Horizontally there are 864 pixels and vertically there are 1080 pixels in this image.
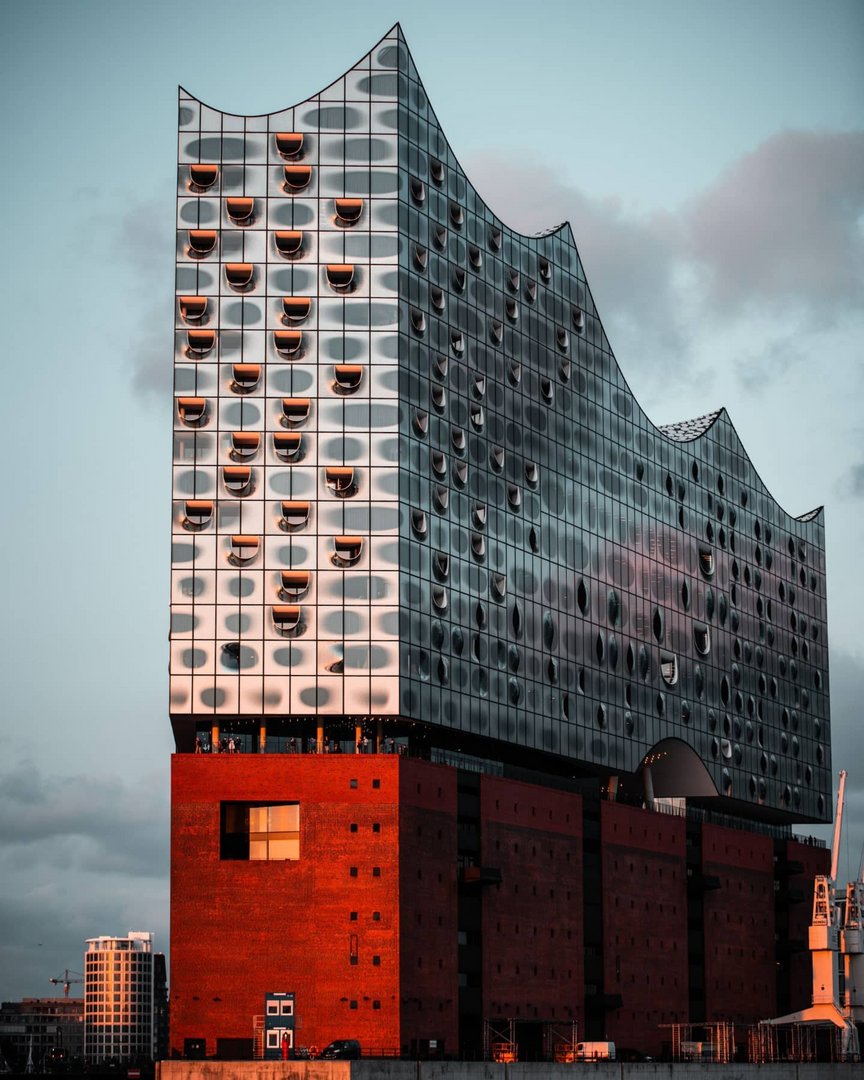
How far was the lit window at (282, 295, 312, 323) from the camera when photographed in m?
98.9

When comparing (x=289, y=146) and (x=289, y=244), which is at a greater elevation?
(x=289, y=146)

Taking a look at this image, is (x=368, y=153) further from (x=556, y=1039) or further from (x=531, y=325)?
(x=556, y=1039)

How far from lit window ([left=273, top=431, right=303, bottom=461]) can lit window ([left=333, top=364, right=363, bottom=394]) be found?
11.0 feet

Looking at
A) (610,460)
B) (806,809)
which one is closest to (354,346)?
(610,460)

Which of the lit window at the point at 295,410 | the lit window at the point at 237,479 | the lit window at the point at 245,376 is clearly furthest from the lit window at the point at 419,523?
the lit window at the point at 245,376

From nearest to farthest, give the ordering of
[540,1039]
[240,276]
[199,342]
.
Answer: [199,342], [240,276], [540,1039]

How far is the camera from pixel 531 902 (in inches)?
4090

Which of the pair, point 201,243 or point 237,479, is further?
point 201,243

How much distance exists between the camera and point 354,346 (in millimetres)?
99000

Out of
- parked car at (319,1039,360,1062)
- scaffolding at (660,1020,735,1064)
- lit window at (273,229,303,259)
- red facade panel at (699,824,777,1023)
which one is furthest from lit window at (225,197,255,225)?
scaffolding at (660,1020,735,1064)

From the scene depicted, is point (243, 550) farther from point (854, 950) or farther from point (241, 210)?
point (854, 950)

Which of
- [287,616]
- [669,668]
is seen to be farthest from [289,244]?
[669,668]

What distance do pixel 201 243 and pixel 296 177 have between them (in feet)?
20.6

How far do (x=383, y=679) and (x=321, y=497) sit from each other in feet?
33.1
